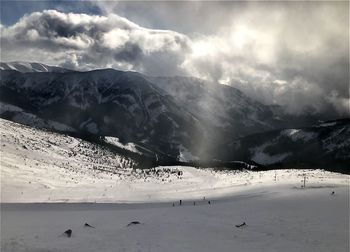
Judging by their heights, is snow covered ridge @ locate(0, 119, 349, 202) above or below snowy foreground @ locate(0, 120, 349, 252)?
above

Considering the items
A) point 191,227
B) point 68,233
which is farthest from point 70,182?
point 68,233

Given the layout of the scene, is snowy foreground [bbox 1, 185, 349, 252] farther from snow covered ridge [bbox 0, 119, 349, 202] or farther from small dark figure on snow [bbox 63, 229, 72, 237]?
snow covered ridge [bbox 0, 119, 349, 202]

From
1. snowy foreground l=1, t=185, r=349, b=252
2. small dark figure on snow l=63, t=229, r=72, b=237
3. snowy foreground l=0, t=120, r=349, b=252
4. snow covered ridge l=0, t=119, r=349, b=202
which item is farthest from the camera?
snow covered ridge l=0, t=119, r=349, b=202

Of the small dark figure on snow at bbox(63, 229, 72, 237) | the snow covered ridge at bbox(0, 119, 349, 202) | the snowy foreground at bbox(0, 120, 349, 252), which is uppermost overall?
the snow covered ridge at bbox(0, 119, 349, 202)

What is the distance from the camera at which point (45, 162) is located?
100500 millimetres

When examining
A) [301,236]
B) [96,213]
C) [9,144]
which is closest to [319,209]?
[301,236]

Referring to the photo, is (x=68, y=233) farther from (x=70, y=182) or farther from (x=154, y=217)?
(x=70, y=182)

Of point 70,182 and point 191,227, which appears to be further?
point 70,182

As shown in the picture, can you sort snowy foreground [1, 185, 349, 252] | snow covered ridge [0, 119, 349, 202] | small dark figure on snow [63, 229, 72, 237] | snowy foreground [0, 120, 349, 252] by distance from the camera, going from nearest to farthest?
snowy foreground [1, 185, 349, 252], snowy foreground [0, 120, 349, 252], small dark figure on snow [63, 229, 72, 237], snow covered ridge [0, 119, 349, 202]

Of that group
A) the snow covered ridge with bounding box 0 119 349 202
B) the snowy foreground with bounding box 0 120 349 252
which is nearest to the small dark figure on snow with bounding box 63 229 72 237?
the snowy foreground with bounding box 0 120 349 252

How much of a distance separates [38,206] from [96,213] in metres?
9.11

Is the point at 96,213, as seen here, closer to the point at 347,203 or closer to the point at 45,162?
the point at 347,203

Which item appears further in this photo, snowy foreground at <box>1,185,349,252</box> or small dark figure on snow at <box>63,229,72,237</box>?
small dark figure on snow at <box>63,229,72,237</box>

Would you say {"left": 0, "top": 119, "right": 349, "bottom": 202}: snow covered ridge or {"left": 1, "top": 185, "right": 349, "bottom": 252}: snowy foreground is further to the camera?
{"left": 0, "top": 119, "right": 349, "bottom": 202}: snow covered ridge
